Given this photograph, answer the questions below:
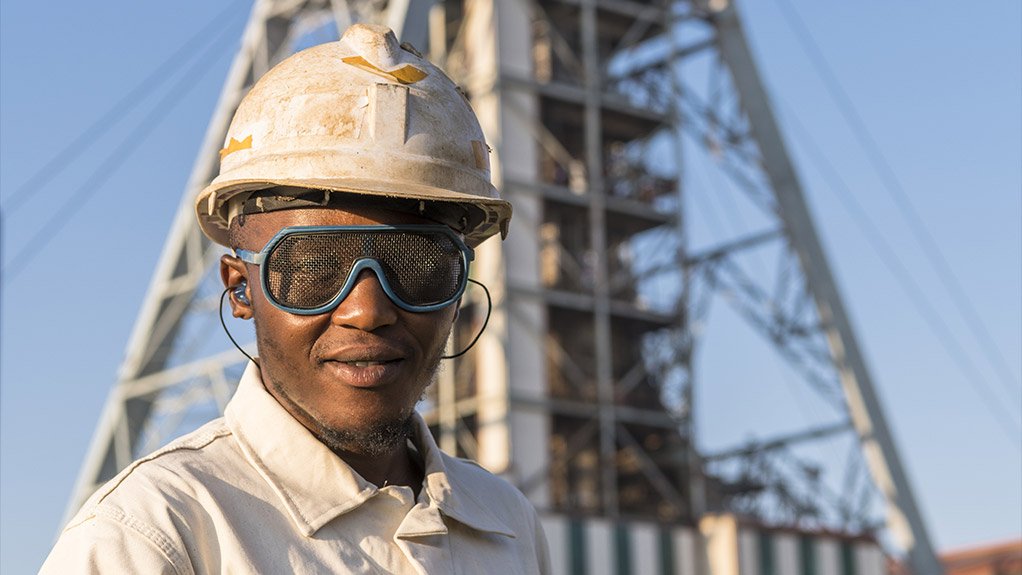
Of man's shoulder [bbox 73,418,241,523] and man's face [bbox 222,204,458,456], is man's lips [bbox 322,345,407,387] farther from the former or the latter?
man's shoulder [bbox 73,418,241,523]

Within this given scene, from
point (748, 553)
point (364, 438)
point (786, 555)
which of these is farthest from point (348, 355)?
point (786, 555)

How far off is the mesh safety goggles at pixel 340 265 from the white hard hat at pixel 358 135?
0.06 meters

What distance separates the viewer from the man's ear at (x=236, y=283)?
8.71ft

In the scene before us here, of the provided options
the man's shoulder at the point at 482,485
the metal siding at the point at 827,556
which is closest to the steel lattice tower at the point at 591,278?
the metal siding at the point at 827,556

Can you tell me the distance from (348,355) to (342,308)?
0.23 ft

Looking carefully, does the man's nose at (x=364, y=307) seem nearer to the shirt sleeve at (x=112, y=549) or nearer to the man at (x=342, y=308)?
the man at (x=342, y=308)

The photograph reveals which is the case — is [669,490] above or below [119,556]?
above

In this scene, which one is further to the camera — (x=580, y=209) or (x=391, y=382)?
(x=580, y=209)

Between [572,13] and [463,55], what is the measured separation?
2.23 metres

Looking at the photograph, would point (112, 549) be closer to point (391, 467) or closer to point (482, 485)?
point (391, 467)

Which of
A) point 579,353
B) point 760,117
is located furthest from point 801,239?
point 579,353

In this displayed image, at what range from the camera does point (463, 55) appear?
2717 centimetres

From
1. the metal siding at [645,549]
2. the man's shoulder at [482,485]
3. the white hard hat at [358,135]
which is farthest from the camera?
the metal siding at [645,549]

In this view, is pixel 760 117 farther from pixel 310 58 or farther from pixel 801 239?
pixel 310 58
